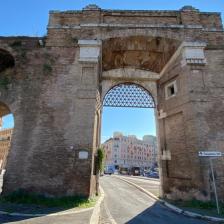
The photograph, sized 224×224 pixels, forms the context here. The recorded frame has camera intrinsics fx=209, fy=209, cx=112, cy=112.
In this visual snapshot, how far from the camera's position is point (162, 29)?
1100 centimetres

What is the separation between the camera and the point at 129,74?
13.8 metres

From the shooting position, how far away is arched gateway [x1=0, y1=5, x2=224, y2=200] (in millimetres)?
8812

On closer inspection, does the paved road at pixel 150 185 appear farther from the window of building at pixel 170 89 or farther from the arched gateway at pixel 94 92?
the window of building at pixel 170 89

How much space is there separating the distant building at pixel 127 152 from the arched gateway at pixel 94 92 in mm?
62433

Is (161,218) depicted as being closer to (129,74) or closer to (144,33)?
(144,33)

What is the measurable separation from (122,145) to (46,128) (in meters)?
66.2

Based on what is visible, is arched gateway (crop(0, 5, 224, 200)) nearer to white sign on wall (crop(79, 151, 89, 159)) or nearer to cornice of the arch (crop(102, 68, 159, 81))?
white sign on wall (crop(79, 151, 89, 159))

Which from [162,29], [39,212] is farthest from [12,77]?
[162,29]

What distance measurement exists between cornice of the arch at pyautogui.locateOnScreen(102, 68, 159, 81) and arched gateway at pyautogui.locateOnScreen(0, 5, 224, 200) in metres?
0.99

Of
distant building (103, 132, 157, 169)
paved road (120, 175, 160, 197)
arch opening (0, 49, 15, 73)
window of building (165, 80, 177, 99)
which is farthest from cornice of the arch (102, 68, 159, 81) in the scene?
distant building (103, 132, 157, 169)

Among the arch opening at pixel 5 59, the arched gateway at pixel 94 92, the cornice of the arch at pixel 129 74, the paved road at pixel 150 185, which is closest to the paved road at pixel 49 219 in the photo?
the arched gateway at pixel 94 92

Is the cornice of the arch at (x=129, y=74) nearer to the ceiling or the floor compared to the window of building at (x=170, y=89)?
nearer to the ceiling

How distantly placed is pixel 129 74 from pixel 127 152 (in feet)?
209

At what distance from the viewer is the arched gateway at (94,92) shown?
881cm
